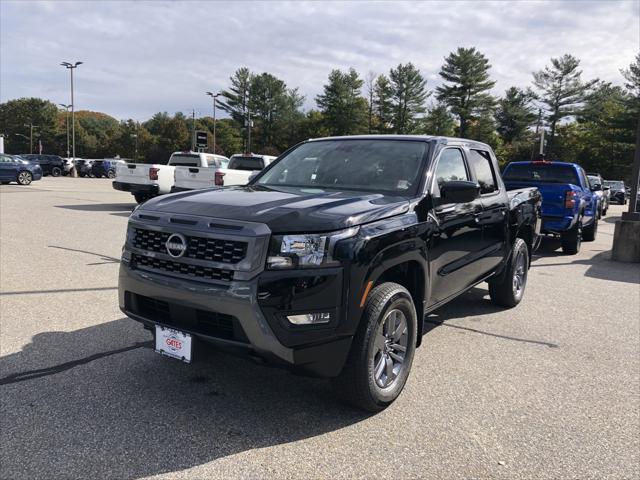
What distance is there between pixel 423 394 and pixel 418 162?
1.77 metres

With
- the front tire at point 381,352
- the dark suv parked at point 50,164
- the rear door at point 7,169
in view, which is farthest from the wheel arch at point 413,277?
the dark suv parked at point 50,164

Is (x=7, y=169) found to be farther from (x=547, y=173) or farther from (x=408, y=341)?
(x=408, y=341)

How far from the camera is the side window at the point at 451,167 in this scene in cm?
425

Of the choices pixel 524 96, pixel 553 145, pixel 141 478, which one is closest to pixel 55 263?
pixel 141 478

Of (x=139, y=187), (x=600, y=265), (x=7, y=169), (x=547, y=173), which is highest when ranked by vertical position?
(x=547, y=173)

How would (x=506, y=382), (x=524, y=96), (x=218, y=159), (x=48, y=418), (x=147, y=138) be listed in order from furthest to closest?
(x=147, y=138)
(x=524, y=96)
(x=218, y=159)
(x=506, y=382)
(x=48, y=418)

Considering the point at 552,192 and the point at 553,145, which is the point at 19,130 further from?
the point at 552,192

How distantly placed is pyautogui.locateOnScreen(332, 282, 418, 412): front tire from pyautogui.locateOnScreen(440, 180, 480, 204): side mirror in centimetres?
95

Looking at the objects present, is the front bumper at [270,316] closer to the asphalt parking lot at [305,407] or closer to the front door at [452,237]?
the asphalt parking lot at [305,407]

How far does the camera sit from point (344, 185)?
4.09 meters

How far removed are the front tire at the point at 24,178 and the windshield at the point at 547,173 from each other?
24.2m

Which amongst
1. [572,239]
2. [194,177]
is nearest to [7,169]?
[194,177]

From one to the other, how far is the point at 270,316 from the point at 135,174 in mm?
14353

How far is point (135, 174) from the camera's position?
1588 centimetres
